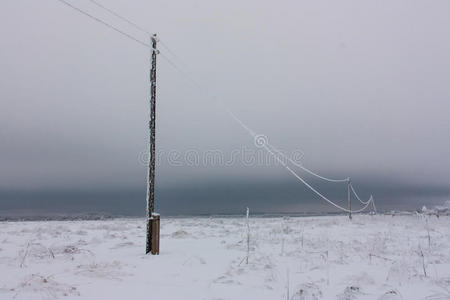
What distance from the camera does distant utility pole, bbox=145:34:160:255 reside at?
11.6 metres

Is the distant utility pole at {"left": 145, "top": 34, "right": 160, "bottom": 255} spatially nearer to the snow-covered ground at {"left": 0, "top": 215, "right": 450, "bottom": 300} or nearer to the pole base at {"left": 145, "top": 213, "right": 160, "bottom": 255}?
the pole base at {"left": 145, "top": 213, "right": 160, "bottom": 255}

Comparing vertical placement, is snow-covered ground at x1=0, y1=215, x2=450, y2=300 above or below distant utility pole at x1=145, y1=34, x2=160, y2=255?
below

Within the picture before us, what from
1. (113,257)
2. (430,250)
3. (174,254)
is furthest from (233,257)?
(430,250)

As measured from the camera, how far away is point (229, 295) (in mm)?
6645

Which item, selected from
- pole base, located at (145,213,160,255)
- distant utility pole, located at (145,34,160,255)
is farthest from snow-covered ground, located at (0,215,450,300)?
distant utility pole, located at (145,34,160,255)

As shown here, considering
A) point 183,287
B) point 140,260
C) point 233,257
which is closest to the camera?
point 183,287

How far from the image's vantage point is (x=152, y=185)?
39.5ft

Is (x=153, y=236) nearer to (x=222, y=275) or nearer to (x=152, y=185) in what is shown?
(x=152, y=185)

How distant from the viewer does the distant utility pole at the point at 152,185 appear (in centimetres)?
1156

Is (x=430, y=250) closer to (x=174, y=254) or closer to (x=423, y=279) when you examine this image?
(x=423, y=279)

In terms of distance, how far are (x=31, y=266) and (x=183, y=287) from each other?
4.45m

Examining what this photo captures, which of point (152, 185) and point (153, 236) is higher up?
point (152, 185)

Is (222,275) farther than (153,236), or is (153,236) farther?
(153,236)

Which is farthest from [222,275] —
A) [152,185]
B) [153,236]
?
[152,185]
